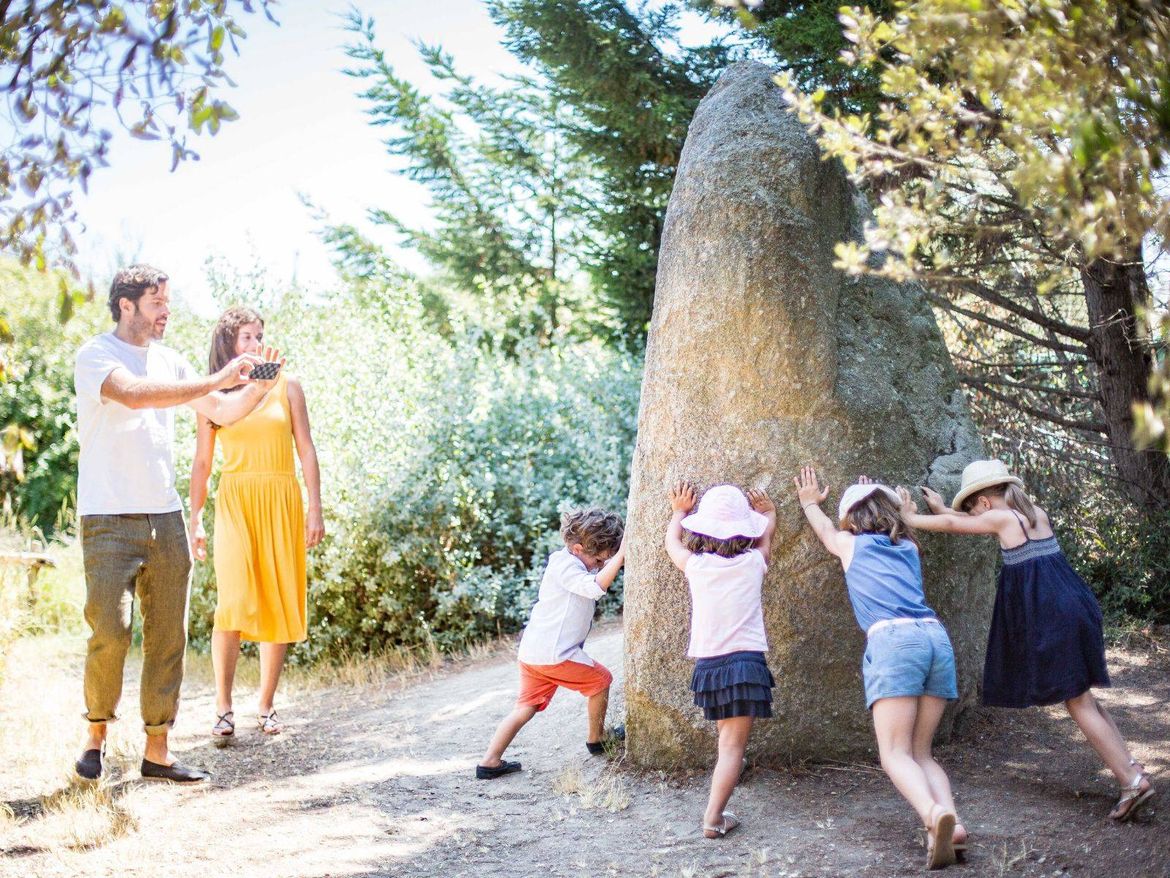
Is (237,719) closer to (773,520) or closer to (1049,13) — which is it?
(773,520)

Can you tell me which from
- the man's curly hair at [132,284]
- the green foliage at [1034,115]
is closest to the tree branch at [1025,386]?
the green foliage at [1034,115]

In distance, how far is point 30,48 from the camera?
3.19 metres

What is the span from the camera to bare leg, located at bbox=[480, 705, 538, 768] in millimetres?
4707

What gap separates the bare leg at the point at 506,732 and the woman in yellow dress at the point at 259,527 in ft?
4.32

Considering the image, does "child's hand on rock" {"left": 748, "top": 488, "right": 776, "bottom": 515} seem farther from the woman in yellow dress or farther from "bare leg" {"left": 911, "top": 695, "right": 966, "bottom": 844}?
the woman in yellow dress

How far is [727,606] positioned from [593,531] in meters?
0.91

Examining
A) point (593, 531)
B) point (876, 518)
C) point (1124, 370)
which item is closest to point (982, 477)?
point (876, 518)

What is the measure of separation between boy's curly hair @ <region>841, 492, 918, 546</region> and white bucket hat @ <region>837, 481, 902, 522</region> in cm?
2

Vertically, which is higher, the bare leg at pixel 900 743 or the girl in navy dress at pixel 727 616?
the girl in navy dress at pixel 727 616

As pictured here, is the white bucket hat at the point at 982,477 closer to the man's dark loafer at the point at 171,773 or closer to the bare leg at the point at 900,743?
the bare leg at the point at 900,743

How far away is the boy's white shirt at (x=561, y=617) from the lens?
462 centimetres

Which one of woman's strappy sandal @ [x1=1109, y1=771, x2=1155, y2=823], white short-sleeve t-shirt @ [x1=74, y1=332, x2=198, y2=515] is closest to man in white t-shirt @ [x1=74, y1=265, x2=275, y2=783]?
white short-sleeve t-shirt @ [x1=74, y1=332, x2=198, y2=515]

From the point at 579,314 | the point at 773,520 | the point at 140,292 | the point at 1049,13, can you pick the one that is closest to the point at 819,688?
the point at 773,520

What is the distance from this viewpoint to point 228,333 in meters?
5.32
